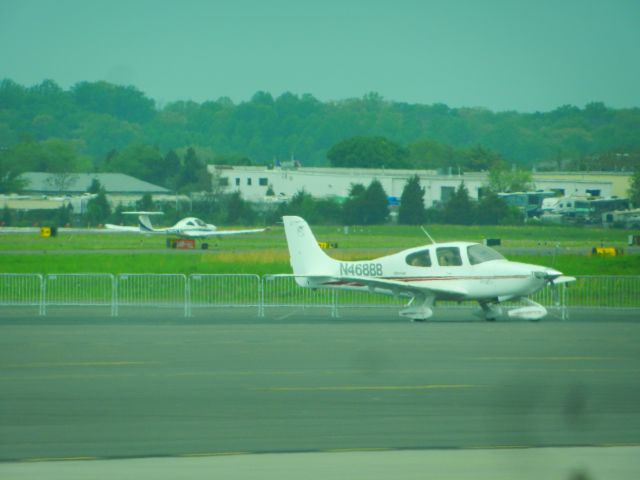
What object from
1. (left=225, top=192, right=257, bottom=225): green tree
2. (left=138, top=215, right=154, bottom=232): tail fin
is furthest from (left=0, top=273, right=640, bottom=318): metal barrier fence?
(left=225, top=192, right=257, bottom=225): green tree

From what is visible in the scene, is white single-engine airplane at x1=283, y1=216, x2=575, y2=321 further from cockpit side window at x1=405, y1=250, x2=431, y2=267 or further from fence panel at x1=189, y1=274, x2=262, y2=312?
fence panel at x1=189, y1=274, x2=262, y2=312

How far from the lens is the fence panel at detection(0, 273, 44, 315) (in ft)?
90.8

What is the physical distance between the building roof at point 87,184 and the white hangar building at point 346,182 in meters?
5.75

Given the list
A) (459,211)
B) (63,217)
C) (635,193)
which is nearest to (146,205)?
(63,217)

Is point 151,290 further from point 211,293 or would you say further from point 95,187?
point 95,187

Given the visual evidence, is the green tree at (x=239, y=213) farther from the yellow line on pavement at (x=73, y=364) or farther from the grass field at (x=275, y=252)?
the yellow line on pavement at (x=73, y=364)

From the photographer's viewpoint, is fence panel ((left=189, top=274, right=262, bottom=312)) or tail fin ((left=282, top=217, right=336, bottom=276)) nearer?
tail fin ((left=282, top=217, right=336, bottom=276))

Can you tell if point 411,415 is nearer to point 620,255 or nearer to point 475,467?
point 475,467

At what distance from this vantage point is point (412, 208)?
46594mm

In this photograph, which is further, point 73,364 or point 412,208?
point 412,208

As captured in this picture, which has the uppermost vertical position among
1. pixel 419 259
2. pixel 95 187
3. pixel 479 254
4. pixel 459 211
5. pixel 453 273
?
pixel 95 187

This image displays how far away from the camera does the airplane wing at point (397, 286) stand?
23328mm

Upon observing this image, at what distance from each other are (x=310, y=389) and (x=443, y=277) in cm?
1094

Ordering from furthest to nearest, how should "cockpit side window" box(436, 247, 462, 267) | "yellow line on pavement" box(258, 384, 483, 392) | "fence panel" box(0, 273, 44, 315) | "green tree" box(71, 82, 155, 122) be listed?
"green tree" box(71, 82, 155, 122) → "fence panel" box(0, 273, 44, 315) → "cockpit side window" box(436, 247, 462, 267) → "yellow line on pavement" box(258, 384, 483, 392)
